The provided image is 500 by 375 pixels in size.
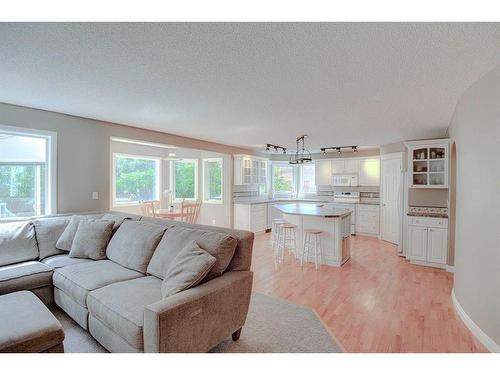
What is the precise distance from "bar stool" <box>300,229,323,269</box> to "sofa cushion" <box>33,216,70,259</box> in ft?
11.3

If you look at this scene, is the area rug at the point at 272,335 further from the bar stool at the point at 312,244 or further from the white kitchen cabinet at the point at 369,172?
the white kitchen cabinet at the point at 369,172

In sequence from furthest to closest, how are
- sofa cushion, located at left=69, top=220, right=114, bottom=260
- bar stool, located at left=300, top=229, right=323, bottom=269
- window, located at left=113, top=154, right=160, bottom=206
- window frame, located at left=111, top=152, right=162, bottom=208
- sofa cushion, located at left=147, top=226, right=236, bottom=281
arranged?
window, located at left=113, top=154, right=160, bottom=206, window frame, located at left=111, top=152, right=162, bottom=208, bar stool, located at left=300, top=229, right=323, bottom=269, sofa cushion, located at left=69, top=220, right=114, bottom=260, sofa cushion, located at left=147, top=226, right=236, bottom=281

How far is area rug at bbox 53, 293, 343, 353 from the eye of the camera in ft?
7.06

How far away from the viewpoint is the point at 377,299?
10.4 ft

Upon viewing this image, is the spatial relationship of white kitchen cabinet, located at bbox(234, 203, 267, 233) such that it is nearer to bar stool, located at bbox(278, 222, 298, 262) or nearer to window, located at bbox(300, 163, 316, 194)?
bar stool, located at bbox(278, 222, 298, 262)

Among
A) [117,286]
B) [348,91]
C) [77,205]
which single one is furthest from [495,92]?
[77,205]

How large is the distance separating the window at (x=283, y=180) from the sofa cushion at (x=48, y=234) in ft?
19.9

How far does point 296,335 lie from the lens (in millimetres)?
2357

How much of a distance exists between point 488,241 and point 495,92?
1188 millimetres

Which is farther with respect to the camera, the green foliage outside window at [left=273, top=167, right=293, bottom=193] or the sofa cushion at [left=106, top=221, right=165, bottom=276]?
the green foliage outside window at [left=273, top=167, right=293, bottom=193]

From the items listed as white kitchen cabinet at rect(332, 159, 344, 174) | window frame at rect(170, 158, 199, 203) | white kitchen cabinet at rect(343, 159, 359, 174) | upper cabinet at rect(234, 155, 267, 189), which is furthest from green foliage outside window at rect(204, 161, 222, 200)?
white kitchen cabinet at rect(343, 159, 359, 174)

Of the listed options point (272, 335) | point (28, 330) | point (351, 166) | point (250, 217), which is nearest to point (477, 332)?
point (272, 335)

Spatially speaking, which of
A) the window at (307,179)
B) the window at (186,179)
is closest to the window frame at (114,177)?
the window at (186,179)
